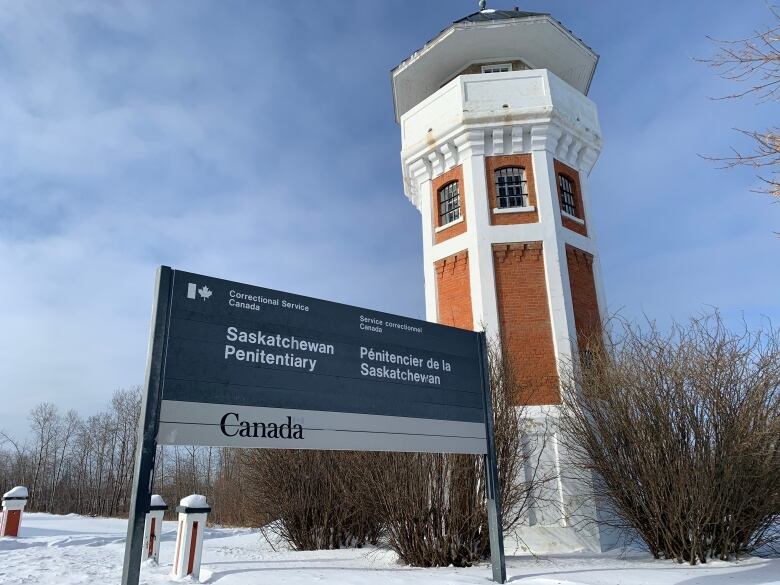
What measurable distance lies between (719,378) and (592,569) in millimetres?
4258

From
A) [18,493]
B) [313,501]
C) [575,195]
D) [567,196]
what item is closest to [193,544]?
[313,501]

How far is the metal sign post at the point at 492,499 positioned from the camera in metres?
7.31

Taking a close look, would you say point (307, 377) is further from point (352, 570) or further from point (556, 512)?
point (556, 512)

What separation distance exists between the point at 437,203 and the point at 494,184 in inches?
78.7

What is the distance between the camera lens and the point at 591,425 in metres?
11.4

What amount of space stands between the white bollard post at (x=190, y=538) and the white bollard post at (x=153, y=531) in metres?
1.86

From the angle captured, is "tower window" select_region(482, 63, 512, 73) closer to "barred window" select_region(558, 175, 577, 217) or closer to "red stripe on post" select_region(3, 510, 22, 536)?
"barred window" select_region(558, 175, 577, 217)

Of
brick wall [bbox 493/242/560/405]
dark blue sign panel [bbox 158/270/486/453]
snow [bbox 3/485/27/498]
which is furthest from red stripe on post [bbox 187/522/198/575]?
brick wall [bbox 493/242/560/405]

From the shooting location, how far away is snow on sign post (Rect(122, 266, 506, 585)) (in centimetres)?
574

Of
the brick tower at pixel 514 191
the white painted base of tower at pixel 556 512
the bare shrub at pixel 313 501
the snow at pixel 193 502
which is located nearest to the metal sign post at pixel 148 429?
the snow at pixel 193 502

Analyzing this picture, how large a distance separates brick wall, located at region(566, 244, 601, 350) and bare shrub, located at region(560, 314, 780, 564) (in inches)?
159

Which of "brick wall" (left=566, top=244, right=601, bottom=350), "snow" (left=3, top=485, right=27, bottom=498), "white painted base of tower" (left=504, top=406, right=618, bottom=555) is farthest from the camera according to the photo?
"brick wall" (left=566, top=244, right=601, bottom=350)

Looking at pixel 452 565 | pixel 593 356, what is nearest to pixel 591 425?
pixel 593 356

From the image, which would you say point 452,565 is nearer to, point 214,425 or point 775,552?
point 214,425
